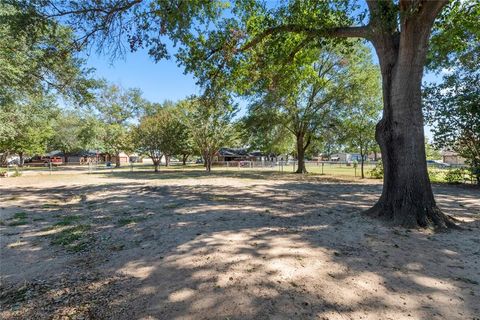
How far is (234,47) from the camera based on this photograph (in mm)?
7785

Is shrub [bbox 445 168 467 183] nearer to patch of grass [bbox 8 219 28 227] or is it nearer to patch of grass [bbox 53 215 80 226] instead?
patch of grass [bbox 53 215 80 226]

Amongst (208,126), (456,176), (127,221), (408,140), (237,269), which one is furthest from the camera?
(208,126)

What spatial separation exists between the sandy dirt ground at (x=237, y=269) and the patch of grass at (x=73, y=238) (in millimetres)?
22

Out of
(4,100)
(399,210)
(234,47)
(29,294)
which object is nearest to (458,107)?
(399,210)

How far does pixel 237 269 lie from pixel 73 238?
342 cm

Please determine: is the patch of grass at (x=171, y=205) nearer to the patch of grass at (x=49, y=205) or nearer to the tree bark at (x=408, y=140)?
A: the patch of grass at (x=49, y=205)

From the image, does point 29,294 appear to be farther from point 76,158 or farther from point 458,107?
point 76,158

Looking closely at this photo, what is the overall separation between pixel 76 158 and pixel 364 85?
64.1 meters

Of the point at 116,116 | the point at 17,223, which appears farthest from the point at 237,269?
the point at 116,116

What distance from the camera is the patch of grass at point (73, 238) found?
14.3ft

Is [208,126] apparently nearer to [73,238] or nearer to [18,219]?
[18,219]

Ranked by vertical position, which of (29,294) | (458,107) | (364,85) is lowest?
(29,294)

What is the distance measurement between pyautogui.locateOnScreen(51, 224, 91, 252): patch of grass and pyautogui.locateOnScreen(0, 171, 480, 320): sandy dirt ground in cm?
2

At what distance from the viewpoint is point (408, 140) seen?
534 cm
